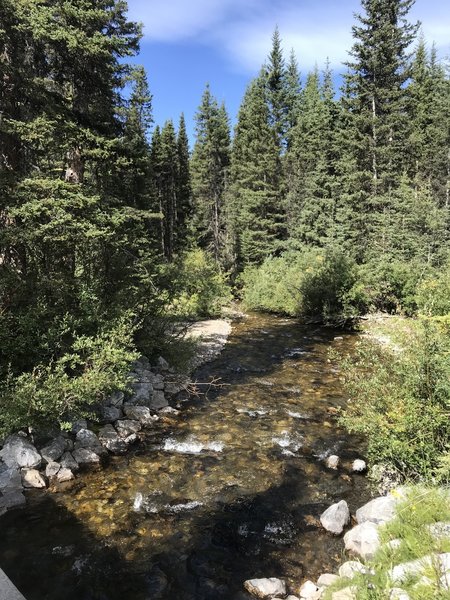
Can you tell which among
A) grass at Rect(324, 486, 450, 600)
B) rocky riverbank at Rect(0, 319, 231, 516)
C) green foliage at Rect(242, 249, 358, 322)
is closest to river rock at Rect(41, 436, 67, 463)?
rocky riverbank at Rect(0, 319, 231, 516)

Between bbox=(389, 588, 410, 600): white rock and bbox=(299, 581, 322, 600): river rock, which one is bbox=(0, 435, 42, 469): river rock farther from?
bbox=(389, 588, 410, 600): white rock

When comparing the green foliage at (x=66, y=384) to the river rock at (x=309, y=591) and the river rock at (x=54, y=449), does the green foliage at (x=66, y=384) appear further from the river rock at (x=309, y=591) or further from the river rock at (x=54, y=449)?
the river rock at (x=309, y=591)

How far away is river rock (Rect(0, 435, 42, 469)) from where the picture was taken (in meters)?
6.57

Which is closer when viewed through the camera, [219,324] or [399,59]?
[219,324]

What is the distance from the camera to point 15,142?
9.69m

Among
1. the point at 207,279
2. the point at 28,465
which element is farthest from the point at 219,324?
the point at 28,465

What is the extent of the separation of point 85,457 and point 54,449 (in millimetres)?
554

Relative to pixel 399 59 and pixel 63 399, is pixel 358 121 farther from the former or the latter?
pixel 63 399

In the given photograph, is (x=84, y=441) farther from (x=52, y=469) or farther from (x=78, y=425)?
(x=52, y=469)

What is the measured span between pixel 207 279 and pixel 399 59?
18309 mm

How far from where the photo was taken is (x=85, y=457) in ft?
23.9

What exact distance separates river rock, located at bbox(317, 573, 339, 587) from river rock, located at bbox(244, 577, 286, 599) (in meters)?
0.40

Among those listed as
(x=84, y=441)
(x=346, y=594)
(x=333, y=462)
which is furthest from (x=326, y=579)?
(x=84, y=441)

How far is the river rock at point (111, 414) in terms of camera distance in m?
8.61
